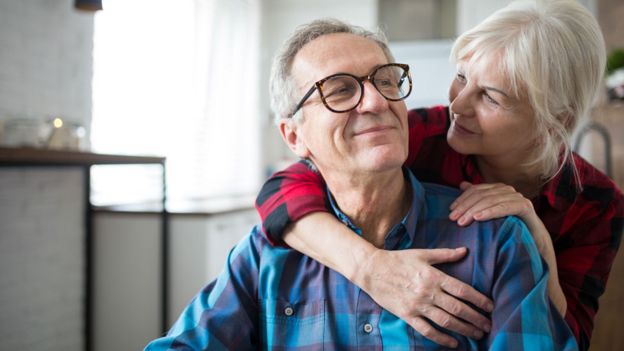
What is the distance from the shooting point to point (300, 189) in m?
1.27

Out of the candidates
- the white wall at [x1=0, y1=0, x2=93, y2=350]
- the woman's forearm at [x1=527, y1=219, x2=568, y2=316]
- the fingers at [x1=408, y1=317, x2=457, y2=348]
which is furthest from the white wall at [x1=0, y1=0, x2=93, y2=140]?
the woman's forearm at [x1=527, y1=219, x2=568, y2=316]

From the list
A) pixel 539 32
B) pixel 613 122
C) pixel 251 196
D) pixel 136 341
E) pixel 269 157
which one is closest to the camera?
pixel 539 32

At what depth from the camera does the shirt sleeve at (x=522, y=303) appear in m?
0.98

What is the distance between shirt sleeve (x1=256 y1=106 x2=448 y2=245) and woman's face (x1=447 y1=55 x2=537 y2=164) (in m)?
0.10

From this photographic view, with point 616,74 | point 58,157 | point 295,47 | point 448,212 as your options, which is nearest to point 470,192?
point 448,212

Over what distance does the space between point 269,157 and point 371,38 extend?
4.08m

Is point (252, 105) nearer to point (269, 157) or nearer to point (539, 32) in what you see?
point (269, 157)

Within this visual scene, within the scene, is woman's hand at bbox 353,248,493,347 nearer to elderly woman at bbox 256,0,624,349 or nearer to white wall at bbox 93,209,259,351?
elderly woman at bbox 256,0,624,349

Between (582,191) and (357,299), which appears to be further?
(582,191)

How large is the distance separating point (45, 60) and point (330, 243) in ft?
6.74

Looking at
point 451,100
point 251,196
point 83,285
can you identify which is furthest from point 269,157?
point 451,100

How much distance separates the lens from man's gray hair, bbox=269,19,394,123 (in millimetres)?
1227

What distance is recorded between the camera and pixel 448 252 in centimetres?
108

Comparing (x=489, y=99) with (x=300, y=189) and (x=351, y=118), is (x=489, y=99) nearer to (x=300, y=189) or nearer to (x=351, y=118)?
(x=351, y=118)
